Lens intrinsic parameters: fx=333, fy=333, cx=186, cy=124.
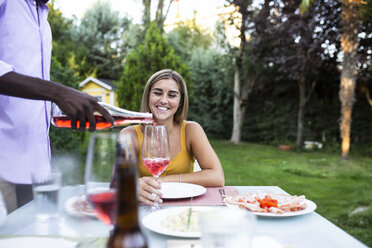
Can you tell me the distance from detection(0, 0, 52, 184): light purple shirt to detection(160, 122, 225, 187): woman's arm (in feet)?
2.34

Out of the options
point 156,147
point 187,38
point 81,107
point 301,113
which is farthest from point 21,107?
point 187,38

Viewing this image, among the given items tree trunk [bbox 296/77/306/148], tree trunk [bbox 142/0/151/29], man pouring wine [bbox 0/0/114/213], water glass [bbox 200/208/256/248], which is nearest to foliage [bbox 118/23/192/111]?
tree trunk [bbox 296/77/306/148]

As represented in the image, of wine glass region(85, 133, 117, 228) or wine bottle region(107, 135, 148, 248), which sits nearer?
wine bottle region(107, 135, 148, 248)

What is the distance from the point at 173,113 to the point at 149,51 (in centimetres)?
621

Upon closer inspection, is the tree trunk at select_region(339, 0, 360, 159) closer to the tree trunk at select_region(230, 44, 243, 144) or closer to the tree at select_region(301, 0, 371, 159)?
the tree at select_region(301, 0, 371, 159)

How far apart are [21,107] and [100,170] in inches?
41.2

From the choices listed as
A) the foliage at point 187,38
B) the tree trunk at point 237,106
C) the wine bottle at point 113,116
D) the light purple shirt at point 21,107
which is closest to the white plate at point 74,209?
the wine bottle at point 113,116

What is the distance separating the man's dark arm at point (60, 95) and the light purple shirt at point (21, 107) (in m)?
0.48

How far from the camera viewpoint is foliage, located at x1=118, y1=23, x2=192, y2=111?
8.40 metres

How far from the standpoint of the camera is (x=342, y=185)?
5.79 meters

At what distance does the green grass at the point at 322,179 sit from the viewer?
4.06m

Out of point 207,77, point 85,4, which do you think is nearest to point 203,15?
point 207,77

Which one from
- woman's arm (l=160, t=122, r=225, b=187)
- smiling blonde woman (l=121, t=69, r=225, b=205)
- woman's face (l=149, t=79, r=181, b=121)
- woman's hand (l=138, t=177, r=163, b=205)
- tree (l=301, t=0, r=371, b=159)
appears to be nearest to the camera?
woman's hand (l=138, t=177, r=163, b=205)

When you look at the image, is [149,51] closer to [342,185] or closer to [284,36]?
[284,36]
